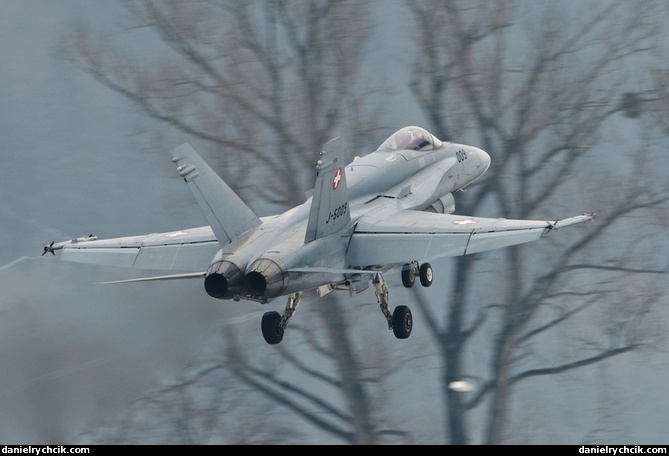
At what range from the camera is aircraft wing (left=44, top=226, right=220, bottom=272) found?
1163 inches

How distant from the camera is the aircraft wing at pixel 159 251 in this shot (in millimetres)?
29547

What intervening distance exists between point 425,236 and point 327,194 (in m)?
2.43

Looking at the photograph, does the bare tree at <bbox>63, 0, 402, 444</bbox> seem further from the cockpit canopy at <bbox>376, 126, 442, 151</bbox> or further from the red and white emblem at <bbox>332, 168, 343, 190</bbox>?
the red and white emblem at <bbox>332, 168, 343, 190</bbox>

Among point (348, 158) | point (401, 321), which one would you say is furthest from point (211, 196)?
point (348, 158)

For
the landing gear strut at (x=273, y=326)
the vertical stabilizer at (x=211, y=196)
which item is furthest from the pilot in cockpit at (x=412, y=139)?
the vertical stabilizer at (x=211, y=196)

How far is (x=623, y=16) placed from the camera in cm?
5150

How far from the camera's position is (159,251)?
29797 millimetres

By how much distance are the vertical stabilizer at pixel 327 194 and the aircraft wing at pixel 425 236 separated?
99 cm

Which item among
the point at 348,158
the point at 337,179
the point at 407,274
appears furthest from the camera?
the point at 348,158

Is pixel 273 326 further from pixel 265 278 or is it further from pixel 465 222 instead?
pixel 465 222

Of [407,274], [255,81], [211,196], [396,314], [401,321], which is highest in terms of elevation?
[211,196]

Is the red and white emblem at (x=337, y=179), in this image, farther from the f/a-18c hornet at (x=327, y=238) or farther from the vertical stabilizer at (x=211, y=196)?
the vertical stabilizer at (x=211, y=196)

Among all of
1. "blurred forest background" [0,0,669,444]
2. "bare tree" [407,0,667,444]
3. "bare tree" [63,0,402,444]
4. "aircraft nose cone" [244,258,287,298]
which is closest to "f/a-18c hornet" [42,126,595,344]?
"aircraft nose cone" [244,258,287,298]

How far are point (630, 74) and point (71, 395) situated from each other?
2288 centimetres
